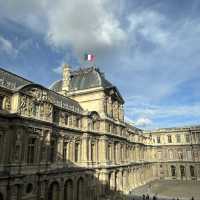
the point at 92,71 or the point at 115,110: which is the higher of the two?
the point at 92,71

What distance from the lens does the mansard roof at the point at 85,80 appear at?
53.9m

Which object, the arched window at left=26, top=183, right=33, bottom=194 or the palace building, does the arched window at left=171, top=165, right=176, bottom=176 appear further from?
the arched window at left=26, top=183, right=33, bottom=194

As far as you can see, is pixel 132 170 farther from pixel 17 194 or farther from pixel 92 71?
pixel 17 194

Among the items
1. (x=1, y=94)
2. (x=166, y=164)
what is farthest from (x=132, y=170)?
(x=1, y=94)

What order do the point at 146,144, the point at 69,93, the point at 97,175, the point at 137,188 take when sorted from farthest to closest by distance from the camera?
the point at 146,144
the point at 137,188
the point at 69,93
the point at 97,175

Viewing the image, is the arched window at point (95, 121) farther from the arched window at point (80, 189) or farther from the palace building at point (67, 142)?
the arched window at point (80, 189)

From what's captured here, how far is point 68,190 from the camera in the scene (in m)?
38.3

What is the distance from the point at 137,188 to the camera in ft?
205

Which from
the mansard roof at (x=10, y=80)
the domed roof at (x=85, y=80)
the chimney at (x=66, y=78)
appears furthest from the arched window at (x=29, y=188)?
the chimney at (x=66, y=78)

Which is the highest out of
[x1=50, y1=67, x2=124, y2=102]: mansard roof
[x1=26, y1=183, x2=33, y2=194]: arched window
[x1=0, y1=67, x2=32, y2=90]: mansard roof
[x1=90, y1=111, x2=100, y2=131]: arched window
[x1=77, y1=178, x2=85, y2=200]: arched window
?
[x1=50, y1=67, x2=124, y2=102]: mansard roof

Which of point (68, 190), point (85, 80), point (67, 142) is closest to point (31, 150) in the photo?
point (67, 142)

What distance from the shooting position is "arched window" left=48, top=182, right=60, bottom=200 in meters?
34.4

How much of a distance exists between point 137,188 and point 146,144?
24.8m

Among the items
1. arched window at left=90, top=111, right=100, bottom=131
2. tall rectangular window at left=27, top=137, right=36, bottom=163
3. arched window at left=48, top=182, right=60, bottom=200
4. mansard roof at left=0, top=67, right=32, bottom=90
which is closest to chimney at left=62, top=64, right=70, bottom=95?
arched window at left=90, top=111, right=100, bottom=131
